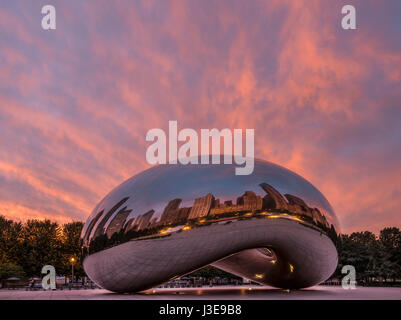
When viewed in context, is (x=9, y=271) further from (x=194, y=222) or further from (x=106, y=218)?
(x=194, y=222)

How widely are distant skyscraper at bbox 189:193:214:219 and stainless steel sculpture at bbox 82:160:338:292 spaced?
0.12ft

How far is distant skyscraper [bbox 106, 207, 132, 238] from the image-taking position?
14438mm

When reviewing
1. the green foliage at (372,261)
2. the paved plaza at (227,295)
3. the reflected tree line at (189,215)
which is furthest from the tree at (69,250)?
the reflected tree line at (189,215)

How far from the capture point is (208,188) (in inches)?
565

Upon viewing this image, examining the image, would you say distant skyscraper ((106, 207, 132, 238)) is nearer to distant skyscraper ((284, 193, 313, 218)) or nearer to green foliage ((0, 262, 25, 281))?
distant skyscraper ((284, 193, 313, 218))

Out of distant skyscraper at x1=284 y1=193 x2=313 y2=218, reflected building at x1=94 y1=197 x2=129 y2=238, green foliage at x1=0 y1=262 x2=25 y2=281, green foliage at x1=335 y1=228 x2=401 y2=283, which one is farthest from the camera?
green foliage at x1=335 y1=228 x2=401 y2=283

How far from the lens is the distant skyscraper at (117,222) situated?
14438 mm

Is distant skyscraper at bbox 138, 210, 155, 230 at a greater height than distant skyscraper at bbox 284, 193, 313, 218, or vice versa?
distant skyscraper at bbox 284, 193, 313, 218

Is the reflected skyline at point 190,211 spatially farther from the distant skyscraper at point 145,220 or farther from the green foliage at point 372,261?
the green foliage at point 372,261

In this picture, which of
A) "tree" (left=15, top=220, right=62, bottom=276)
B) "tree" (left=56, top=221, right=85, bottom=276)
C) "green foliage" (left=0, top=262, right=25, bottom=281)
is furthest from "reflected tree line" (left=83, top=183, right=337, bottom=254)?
"tree" (left=15, top=220, right=62, bottom=276)

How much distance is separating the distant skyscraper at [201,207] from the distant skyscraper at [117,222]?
2.41 meters

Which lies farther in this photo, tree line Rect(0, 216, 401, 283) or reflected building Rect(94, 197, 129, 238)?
tree line Rect(0, 216, 401, 283)

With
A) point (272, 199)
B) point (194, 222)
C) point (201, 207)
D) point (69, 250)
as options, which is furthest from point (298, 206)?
point (69, 250)
